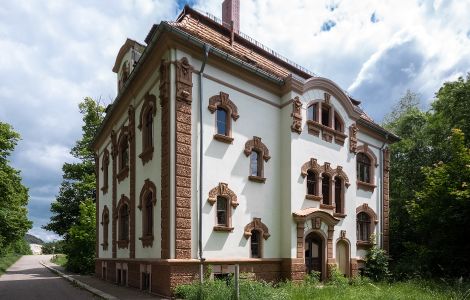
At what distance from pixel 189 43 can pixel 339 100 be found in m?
9.01

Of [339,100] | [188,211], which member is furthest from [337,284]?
[339,100]

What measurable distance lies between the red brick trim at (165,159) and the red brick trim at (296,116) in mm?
5802

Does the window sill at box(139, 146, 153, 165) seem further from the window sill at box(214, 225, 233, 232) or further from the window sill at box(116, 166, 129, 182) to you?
the window sill at box(214, 225, 233, 232)

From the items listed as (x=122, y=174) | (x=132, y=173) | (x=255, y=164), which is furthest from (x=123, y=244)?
(x=255, y=164)

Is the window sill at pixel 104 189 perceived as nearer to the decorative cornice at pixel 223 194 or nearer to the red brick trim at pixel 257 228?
the decorative cornice at pixel 223 194

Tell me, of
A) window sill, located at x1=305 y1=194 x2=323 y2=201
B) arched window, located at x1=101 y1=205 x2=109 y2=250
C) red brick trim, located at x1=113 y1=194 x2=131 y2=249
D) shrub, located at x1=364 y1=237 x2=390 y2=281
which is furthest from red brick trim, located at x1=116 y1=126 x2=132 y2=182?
shrub, located at x1=364 y1=237 x2=390 y2=281

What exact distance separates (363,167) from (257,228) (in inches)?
384

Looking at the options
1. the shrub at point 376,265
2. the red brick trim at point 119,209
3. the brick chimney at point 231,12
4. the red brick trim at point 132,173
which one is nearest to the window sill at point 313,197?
the shrub at point 376,265

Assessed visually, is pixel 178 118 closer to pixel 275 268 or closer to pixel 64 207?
pixel 275 268

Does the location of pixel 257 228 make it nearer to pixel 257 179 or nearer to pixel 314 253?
pixel 257 179

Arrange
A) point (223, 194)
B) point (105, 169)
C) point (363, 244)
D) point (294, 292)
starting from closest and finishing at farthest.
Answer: point (294, 292) < point (223, 194) < point (363, 244) < point (105, 169)

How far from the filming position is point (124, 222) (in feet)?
66.9

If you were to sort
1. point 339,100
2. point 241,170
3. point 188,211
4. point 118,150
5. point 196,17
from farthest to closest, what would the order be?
1. point 118,150
2. point 339,100
3. point 196,17
4. point 241,170
5. point 188,211

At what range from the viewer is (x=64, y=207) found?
3619 centimetres
